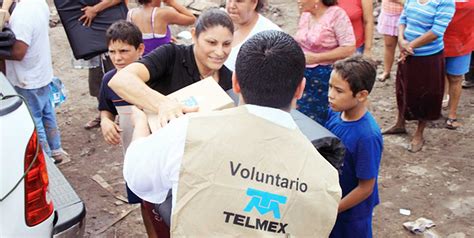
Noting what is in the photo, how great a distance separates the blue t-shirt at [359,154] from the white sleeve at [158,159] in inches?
46.3

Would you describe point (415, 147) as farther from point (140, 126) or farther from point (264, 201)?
point (264, 201)

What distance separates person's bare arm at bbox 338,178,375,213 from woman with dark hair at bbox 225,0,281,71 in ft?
4.56

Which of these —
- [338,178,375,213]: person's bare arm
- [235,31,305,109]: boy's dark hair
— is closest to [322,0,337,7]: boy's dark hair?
[338,178,375,213]: person's bare arm

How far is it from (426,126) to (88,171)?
11.3ft

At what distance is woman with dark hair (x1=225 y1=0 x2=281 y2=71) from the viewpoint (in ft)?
12.6

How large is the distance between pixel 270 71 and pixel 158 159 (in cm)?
50

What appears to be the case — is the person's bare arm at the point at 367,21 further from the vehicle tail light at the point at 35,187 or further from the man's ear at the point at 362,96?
the vehicle tail light at the point at 35,187

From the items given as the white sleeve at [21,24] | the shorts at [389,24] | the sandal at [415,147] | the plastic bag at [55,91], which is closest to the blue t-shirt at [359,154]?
the sandal at [415,147]

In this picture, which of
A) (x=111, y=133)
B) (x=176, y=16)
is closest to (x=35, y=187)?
(x=111, y=133)

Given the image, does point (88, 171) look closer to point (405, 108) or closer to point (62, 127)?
point (62, 127)

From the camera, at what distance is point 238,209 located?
183cm

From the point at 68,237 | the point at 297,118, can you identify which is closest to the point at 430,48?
the point at 297,118

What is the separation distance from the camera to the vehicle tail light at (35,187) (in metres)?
2.46

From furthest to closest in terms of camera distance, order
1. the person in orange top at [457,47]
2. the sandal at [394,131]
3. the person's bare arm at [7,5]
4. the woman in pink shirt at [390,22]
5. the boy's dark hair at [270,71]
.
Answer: the woman in pink shirt at [390,22]
the sandal at [394,131]
the person in orange top at [457,47]
the person's bare arm at [7,5]
the boy's dark hair at [270,71]
